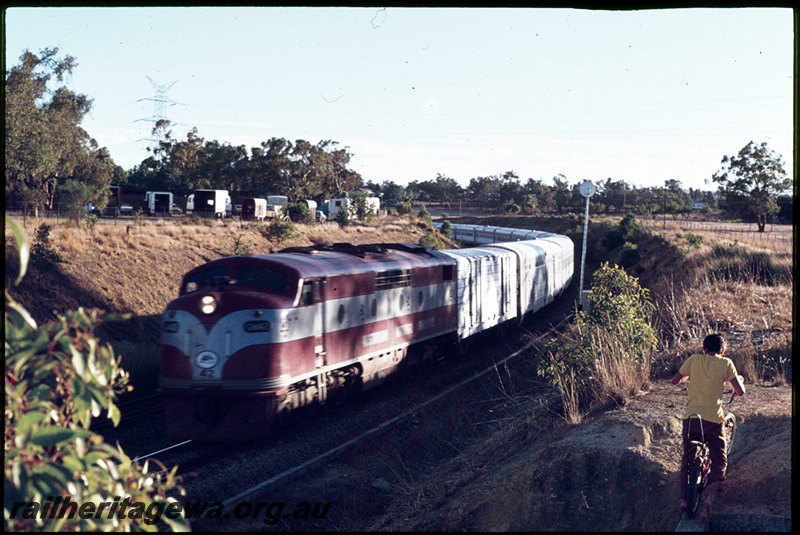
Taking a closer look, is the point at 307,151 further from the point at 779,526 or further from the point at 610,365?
the point at 779,526

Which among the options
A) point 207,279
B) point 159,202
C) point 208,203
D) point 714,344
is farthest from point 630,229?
point 714,344

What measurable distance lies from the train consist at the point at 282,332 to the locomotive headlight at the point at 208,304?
17 millimetres

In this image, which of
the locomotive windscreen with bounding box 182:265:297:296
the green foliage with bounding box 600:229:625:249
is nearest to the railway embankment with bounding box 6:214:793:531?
the locomotive windscreen with bounding box 182:265:297:296

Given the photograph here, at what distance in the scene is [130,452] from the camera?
1158 centimetres

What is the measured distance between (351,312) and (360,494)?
431 centimetres

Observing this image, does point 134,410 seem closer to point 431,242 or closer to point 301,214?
point 301,214

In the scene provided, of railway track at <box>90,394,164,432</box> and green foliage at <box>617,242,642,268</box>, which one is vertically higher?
green foliage at <box>617,242,642,268</box>

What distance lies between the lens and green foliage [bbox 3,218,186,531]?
3.37 meters

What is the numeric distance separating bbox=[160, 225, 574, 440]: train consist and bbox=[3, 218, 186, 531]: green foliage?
7.48m

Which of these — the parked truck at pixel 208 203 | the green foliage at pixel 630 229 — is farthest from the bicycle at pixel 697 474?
the parked truck at pixel 208 203

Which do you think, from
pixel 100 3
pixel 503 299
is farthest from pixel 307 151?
pixel 100 3

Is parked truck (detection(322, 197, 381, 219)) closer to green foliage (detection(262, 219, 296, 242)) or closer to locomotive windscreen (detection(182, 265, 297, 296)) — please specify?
green foliage (detection(262, 219, 296, 242))

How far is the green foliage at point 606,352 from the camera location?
11.7 m

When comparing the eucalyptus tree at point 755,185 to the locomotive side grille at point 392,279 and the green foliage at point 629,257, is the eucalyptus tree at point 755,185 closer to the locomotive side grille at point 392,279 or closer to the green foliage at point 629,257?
the green foliage at point 629,257
